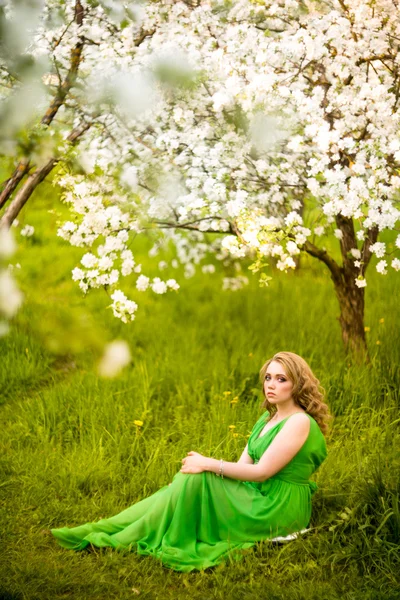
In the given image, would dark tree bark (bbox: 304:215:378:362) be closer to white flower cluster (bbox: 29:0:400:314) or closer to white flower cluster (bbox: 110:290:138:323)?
white flower cluster (bbox: 29:0:400:314)

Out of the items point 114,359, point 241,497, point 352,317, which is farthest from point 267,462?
point 114,359

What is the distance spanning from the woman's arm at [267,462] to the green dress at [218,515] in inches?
1.9

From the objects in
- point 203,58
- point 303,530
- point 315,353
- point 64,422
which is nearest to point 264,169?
point 203,58

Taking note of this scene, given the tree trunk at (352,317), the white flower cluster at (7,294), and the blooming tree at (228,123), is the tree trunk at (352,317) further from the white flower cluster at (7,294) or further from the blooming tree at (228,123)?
the white flower cluster at (7,294)

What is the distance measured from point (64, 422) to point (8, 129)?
2.28 meters

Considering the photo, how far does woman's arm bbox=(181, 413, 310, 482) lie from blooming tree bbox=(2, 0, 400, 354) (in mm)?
1651

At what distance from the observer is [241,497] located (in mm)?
3762

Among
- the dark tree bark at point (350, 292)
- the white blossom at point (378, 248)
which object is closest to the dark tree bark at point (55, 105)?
the dark tree bark at point (350, 292)

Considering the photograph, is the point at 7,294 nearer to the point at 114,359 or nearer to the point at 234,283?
the point at 114,359

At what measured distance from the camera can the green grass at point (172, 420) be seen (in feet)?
12.0

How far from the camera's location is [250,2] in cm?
578

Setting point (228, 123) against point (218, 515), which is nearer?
point (218, 515)

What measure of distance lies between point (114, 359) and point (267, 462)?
11.8ft

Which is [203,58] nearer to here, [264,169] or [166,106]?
[166,106]
